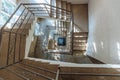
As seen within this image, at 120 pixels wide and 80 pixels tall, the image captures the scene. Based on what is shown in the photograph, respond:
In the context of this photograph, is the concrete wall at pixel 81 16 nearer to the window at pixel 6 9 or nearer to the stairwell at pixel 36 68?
the window at pixel 6 9

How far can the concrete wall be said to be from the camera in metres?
7.06

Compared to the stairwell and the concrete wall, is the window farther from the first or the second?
the concrete wall

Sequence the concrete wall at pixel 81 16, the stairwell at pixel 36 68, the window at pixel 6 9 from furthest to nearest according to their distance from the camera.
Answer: the concrete wall at pixel 81 16 < the window at pixel 6 9 < the stairwell at pixel 36 68

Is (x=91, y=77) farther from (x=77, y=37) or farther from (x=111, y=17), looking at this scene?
(x=77, y=37)

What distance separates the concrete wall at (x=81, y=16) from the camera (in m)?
7.06

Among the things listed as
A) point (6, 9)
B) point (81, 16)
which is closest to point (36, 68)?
point (6, 9)

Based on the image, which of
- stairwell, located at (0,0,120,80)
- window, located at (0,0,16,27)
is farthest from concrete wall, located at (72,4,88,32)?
stairwell, located at (0,0,120,80)

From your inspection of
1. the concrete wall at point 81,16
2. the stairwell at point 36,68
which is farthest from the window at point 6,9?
the concrete wall at point 81,16

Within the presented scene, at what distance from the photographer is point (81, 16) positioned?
7.21m

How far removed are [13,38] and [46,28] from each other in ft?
12.4

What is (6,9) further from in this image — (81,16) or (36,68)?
(81,16)

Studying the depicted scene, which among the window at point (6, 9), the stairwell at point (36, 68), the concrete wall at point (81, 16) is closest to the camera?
the stairwell at point (36, 68)

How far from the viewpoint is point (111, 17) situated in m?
2.54

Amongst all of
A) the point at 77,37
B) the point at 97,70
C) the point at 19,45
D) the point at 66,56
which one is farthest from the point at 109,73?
the point at 77,37
